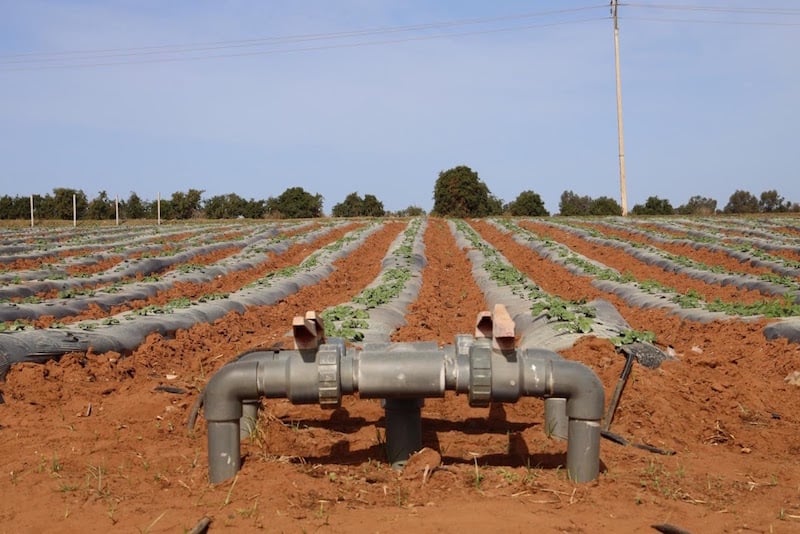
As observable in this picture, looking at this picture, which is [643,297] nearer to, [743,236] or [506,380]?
[506,380]

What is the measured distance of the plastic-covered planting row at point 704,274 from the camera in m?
13.8

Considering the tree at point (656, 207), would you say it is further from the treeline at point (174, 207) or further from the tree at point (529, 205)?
the treeline at point (174, 207)

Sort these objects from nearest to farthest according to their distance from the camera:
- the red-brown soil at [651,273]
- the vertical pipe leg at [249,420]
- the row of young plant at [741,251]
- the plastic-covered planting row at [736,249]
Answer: the vertical pipe leg at [249,420], the red-brown soil at [651,273], the row of young plant at [741,251], the plastic-covered planting row at [736,249]

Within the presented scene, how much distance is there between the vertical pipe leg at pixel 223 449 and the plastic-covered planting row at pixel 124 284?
782 cm

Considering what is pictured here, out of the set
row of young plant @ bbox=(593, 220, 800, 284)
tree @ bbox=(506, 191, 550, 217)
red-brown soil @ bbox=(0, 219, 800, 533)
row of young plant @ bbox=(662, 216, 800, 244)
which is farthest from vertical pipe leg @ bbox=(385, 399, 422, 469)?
tree @ bbox=(506, 191, 550, 217)

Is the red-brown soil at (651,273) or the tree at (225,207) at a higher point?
the tree at (225,207)

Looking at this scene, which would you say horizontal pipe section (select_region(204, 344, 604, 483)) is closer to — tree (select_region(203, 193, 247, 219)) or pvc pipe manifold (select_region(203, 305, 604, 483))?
pvc pipe manifold (select_region(203, 305, 604, 483))

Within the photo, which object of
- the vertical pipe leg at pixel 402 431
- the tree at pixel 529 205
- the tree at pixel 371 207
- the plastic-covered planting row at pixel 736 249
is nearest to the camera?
the vertical pipe leg at pixel 402 431

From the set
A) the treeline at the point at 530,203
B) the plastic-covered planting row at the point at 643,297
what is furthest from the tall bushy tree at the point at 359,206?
the plastic-covered planting row at the point at 643,297

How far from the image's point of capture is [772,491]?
4.52 meters

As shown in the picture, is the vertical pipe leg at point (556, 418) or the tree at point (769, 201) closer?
the vertical pipe leg at point (556, 418)

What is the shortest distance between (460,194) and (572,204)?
33.0m

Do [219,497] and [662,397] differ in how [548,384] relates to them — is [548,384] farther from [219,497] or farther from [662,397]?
[662,397]

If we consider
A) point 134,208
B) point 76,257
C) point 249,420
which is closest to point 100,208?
point 134,208
